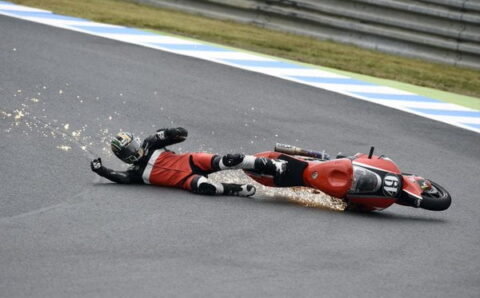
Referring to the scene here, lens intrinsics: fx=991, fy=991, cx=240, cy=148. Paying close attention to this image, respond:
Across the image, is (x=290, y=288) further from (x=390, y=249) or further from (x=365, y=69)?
(x=365, y=69)

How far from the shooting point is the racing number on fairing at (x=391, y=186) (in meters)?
8.95

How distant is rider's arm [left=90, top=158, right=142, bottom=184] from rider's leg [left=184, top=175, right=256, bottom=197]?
54 cm

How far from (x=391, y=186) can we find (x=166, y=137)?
2.18 metres

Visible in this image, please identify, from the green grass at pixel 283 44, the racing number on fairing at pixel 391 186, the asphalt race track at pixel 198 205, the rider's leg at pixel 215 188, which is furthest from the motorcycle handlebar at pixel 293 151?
the green grass at pixel 283 44

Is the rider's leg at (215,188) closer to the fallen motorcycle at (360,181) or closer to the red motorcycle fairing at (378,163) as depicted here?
the fallen motorcycle at (360,181)

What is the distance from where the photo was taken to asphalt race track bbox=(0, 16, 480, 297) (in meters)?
7.00

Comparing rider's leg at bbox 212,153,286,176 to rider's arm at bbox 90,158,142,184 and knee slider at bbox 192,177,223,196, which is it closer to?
knee slider at bbox 192,177,223,196

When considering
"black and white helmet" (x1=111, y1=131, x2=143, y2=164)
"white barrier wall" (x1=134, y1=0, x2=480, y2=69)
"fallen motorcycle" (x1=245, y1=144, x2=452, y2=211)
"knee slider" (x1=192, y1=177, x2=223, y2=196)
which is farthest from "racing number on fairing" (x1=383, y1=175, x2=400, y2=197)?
"white barrier wall" (x1=134, y1=0, x2=480, y2=69)

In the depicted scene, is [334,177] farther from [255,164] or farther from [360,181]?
[255,164]

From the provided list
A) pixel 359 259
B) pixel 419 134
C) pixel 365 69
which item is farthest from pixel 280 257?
pixel 365 69

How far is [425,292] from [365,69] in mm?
10326

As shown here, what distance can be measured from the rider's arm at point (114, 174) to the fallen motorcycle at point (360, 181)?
1177mm

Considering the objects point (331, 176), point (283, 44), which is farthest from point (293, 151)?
point (283, 44)

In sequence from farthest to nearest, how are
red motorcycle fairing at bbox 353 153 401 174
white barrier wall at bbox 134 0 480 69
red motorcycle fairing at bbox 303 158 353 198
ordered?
white barrier wall at bbox 134 0 480 69 < red motorcycle fairing at bbox 353 153 401 174 < red motorcycle fairing at bbox 303 158 353 198
